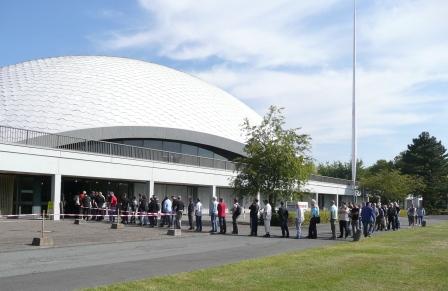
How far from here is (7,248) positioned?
1424 centimetres

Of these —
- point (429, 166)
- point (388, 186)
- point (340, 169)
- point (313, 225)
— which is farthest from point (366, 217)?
point (340, 169)

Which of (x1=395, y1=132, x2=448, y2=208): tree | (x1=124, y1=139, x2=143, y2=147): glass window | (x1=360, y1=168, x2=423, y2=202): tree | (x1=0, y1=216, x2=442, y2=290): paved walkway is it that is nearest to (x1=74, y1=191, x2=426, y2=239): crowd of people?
(x1=0, y1=216, x2=442, y2=290): paved walkway

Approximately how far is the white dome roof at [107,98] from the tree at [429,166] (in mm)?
33543

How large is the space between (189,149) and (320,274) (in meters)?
33.6

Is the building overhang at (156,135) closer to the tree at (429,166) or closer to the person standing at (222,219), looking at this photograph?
the person standing at (222,219)

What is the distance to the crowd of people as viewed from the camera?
21844 millimetres

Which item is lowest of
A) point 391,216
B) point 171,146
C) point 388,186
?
point 391,216

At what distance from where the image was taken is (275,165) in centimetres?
2969

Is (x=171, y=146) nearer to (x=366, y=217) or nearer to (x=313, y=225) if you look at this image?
(x=366, y=217)

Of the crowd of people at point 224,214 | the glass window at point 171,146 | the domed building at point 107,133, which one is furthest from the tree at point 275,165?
the glass window at point 171,146

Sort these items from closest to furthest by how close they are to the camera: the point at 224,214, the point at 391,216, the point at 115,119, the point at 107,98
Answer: the point at 224,214, the point at 391,216, the point at 115,119, the point at 107,98

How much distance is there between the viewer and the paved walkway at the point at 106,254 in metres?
9.86

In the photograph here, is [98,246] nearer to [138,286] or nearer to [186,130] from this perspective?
[138,286]

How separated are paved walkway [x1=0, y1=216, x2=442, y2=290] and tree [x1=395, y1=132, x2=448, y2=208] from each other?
59.3 metres
